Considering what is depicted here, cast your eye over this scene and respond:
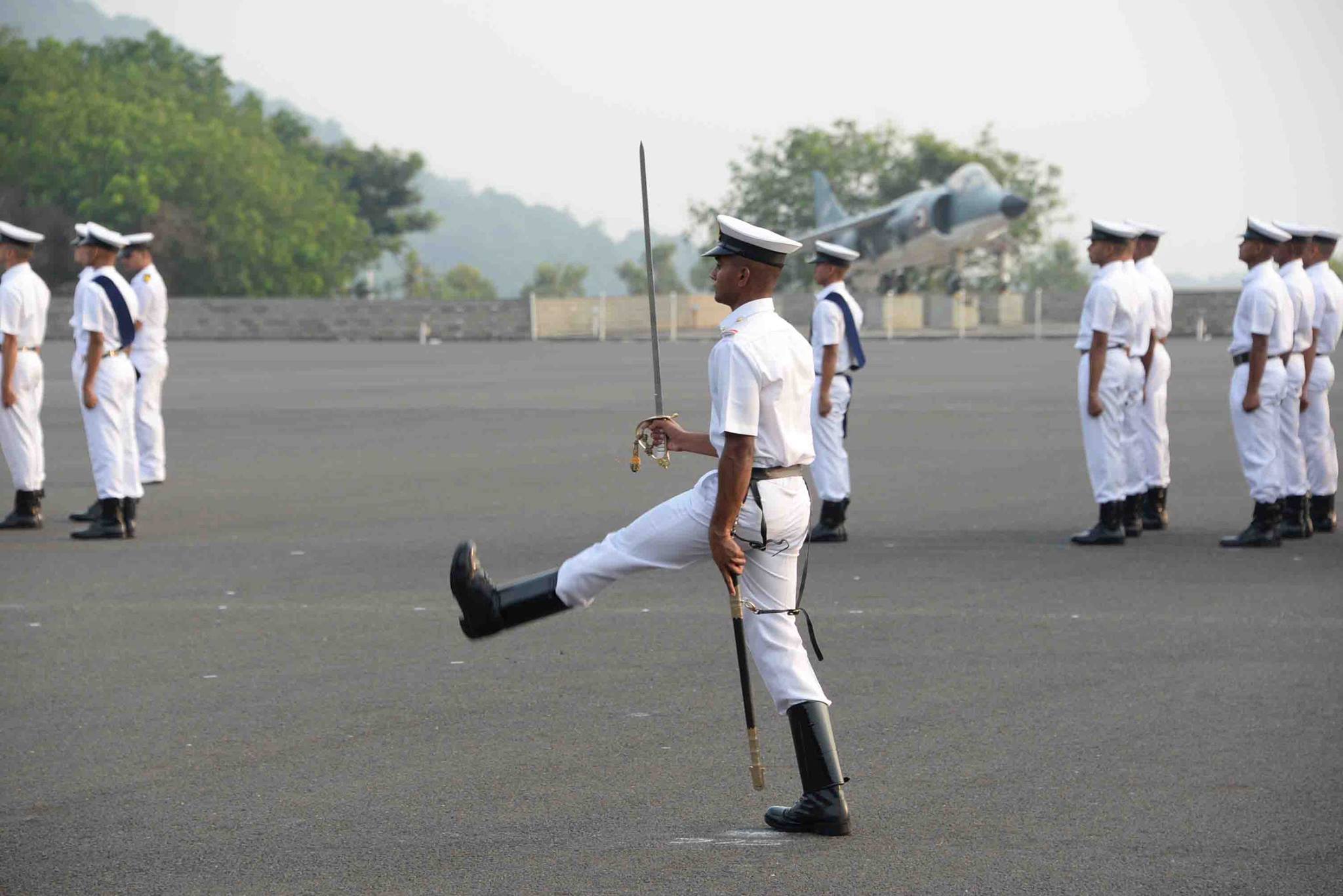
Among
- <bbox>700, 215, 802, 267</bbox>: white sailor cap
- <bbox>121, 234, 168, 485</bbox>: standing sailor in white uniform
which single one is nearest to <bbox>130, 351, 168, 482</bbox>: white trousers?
<bbox>121, 234, 168, 485</bbox>: standing sailor in white uniform

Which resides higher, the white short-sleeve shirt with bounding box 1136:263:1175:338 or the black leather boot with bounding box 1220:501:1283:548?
the white short-sleeve shirt with bounding box 1136:263:1175:338

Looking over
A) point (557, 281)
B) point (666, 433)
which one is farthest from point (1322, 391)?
point (557, 281)

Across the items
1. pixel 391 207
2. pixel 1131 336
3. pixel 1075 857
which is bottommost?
pixel 1075 857

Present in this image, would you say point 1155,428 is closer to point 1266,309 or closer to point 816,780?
point 1266,309

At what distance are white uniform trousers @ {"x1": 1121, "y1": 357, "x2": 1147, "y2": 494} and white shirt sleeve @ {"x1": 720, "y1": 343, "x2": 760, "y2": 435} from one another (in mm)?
7155

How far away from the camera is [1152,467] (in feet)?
39.8

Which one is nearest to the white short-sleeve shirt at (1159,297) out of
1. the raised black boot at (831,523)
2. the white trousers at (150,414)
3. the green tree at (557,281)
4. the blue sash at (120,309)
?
the raised black boot at (831,523)

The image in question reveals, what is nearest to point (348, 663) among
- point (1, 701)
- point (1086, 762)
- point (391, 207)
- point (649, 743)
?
point (1, 701)

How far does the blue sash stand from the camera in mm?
11578

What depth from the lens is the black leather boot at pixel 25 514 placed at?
12.3m

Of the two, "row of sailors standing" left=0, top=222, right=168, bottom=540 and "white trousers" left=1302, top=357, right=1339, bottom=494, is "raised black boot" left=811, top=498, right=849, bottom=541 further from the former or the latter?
"row of sailors standing" left=0, top=222, right=168, bottom=540

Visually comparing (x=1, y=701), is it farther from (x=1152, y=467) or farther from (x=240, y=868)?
(x=1152, y=467)

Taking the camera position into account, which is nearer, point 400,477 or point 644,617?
point 644,617

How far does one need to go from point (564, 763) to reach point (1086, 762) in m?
1.83
